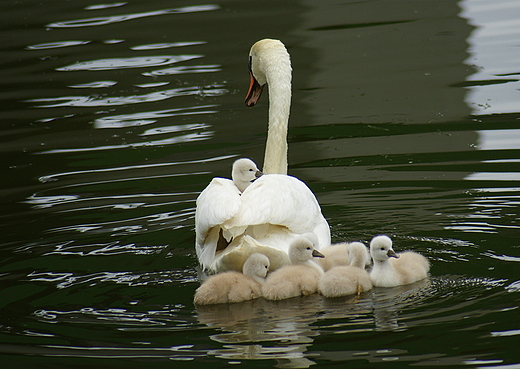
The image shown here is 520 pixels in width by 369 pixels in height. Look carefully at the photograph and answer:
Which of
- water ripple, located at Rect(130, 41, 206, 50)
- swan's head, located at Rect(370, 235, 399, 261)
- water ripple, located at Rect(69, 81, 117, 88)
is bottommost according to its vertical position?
swan's head, located at Rect(370, 235, 399, 261)

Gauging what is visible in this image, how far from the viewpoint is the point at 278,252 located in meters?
6.27

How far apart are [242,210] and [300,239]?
0.47 m

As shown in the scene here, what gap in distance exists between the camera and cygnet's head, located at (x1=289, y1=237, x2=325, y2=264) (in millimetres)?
6203

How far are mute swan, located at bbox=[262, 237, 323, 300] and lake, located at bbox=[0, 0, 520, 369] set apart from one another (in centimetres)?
9

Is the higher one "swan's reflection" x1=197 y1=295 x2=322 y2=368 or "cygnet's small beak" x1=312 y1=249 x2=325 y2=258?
"cygnet's small beak" x1=312 y1=249 x2=325 y2=258

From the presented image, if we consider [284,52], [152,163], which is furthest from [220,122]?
[284,52]

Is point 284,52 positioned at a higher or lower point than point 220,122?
higher

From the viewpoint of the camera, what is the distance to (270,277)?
603cm

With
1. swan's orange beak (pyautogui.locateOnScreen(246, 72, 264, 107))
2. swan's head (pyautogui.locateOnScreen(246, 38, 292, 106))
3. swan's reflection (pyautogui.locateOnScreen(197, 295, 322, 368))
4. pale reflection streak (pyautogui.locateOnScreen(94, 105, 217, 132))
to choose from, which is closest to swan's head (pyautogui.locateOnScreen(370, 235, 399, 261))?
swan's reflection (pyautogui.locateOnScreen(197, 295, 322, 368))

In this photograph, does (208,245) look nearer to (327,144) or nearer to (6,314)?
(6,314)

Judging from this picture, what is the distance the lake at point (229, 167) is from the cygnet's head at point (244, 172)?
713mm

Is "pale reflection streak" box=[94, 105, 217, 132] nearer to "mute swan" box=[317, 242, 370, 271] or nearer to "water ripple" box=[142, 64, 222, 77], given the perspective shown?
"water ripple" box=[142, 64, 222, 77]

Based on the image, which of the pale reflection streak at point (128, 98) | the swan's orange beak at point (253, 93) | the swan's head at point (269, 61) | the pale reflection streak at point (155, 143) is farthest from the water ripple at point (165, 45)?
the swan's head at point (269, 61)

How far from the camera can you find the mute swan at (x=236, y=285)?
19.2 ft
